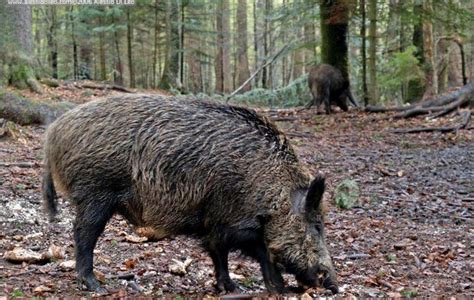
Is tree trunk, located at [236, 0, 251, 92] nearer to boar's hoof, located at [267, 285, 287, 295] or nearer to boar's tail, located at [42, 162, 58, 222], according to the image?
boar's tail, located at [42, 162, 58, 222]

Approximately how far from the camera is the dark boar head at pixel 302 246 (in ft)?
14.8

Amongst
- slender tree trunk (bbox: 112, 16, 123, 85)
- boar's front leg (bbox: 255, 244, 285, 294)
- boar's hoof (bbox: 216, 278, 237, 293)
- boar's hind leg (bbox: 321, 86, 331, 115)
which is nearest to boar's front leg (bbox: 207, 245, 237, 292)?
boar's hoof (bbox: 216, 278, 237, 293)

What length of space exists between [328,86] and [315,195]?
12548 millimetres

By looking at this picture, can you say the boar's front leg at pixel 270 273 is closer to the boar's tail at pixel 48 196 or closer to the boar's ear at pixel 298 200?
the boar's ear at pixel 298 200

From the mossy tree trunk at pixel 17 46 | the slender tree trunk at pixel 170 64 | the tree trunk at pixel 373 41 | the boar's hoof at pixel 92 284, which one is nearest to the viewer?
the boar's hoof at pixel 92 284

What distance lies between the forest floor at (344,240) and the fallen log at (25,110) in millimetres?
197

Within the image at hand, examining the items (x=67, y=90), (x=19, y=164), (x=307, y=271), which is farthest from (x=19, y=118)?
(x=307, y=271)

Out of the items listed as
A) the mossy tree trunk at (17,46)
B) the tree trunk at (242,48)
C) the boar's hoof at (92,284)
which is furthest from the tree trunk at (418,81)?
the boar's hoof at (92,284)

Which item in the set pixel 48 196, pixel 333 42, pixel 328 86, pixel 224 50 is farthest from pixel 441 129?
pixel 224 50

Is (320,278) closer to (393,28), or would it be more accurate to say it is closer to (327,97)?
(327,97)

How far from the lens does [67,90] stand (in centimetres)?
1559

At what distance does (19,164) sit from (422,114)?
1046 cm

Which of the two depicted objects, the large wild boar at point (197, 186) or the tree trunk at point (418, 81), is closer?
the large wild boar at point (197, 186)

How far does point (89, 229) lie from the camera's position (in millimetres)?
4691
